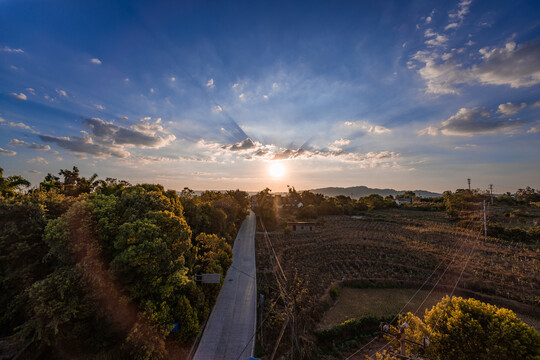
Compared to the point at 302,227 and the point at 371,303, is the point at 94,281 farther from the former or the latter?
the point at 302,227

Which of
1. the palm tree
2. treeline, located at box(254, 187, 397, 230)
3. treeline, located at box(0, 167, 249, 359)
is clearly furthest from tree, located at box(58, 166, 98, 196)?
treeline, located at box(254, 187, 397, 230)

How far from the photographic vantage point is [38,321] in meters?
9.38

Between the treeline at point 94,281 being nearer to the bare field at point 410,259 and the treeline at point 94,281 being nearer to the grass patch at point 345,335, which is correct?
the grass patch at point 345,335

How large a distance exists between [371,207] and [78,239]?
74.7m

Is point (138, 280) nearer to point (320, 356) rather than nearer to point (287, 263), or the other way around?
point (320, 356)

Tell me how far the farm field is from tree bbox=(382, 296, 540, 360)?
6958mm

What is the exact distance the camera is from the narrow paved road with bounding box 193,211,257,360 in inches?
498

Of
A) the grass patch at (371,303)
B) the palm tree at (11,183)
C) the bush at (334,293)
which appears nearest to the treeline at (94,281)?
the palm tree at (11,183)

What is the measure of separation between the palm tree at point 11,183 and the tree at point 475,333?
2996 centimetres

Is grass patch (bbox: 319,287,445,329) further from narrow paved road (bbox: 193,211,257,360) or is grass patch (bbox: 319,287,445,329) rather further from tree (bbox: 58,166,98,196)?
tree (bbox: 58,166,98,196)

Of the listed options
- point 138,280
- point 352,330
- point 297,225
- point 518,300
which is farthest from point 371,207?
point 138,280

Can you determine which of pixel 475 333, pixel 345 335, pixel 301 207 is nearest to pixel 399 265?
pixel 345 335

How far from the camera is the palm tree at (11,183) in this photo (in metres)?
16.9

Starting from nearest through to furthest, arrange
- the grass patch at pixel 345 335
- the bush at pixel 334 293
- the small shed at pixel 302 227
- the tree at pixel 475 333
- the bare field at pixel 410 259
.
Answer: the tree at pixel 475 333, the grass patch at pixel 345 335, the bush at pixel 334 293, the bare field at pixel 410 259, the small shed at pixel 302 227
